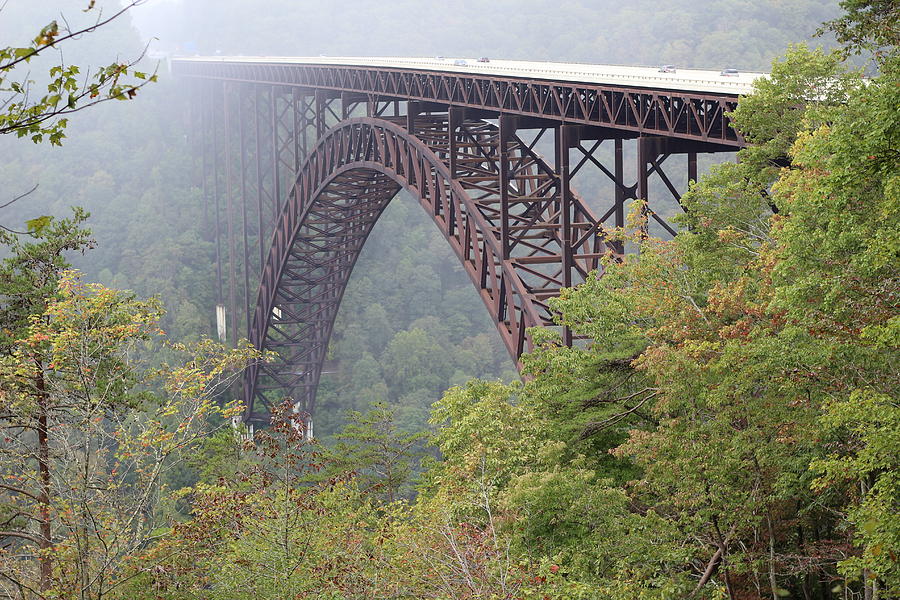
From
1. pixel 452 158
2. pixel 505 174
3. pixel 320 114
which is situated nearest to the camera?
pixel 505 174

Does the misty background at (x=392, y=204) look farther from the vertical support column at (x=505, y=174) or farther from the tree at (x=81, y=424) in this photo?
the tree at (x=81, y=424)

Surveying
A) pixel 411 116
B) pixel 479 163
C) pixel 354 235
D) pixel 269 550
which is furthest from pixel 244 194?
pixel 269 550

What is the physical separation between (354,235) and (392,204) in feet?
137

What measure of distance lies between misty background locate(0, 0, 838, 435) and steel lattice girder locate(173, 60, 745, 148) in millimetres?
35480

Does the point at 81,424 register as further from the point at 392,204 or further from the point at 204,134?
the point at 392,204

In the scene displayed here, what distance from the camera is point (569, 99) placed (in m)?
17.5

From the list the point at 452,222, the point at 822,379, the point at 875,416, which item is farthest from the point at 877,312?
the point at 452,222

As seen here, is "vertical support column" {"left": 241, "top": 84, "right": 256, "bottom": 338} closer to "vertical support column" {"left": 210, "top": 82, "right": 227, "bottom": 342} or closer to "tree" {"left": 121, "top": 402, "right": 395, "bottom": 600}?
"vertical support column" {"left": 210, "top": 82, "right": 227, "bottom": 342}

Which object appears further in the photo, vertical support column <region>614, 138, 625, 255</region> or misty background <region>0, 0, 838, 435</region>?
misty background <region>0, 0, 838, 435</region>

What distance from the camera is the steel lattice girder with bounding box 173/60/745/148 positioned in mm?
13867

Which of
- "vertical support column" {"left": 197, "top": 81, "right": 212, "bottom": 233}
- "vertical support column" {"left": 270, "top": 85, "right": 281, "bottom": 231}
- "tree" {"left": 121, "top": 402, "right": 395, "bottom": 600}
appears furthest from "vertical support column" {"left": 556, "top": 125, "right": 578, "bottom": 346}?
"vertical support column" {"left": 197, "top": 81, "right": 212, "bottom": 233}


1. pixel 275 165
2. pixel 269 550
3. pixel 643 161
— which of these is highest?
pixel 275 165

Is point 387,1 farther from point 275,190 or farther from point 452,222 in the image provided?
point 452,222

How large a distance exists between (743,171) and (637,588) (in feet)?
19.1
